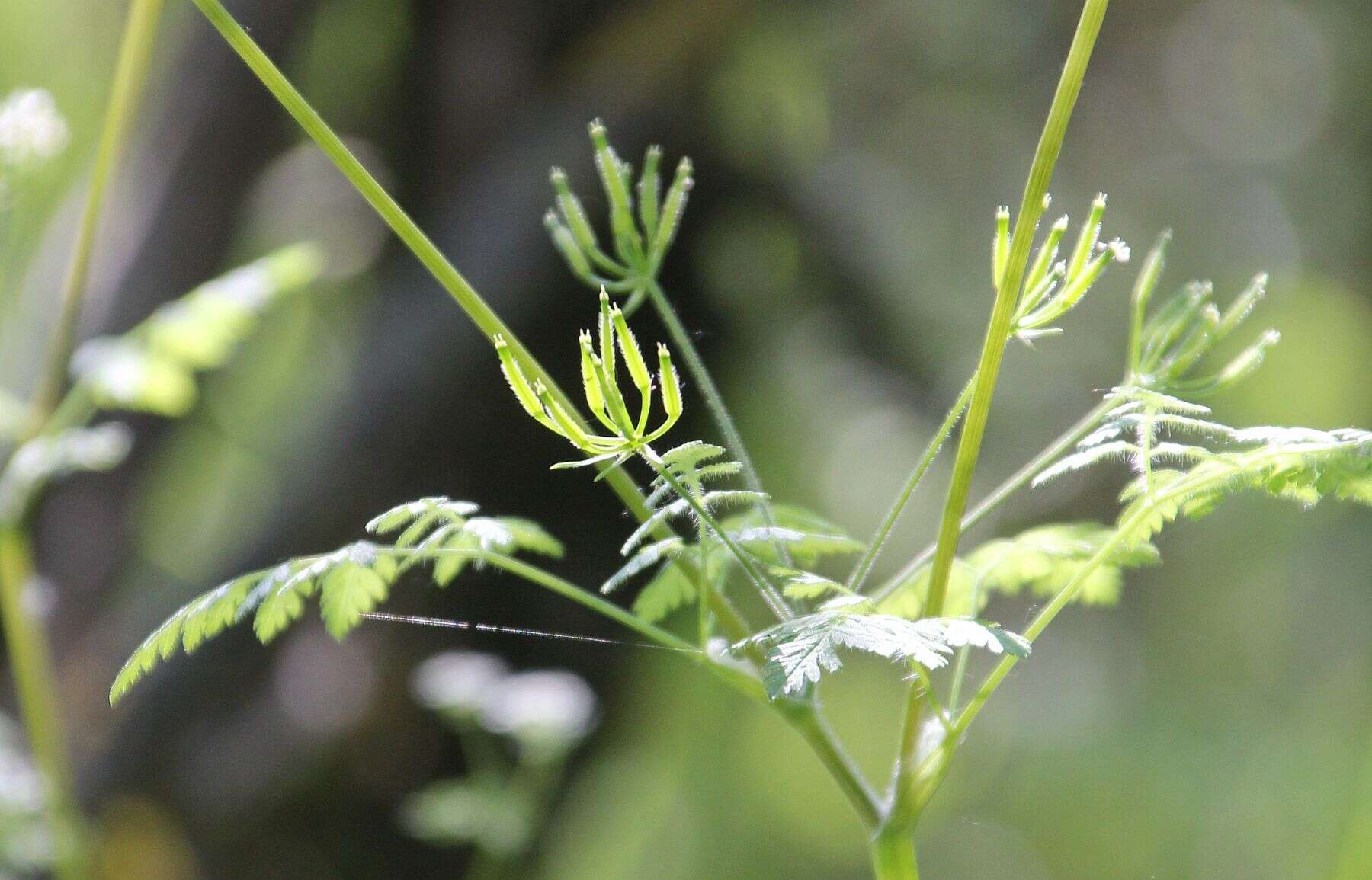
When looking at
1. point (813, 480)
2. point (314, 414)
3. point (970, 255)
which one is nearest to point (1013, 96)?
point (970, 255)

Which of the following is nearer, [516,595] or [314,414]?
[516,595]

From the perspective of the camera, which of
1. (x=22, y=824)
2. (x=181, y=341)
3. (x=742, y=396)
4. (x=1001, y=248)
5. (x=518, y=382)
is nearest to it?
(x=518, y=382)

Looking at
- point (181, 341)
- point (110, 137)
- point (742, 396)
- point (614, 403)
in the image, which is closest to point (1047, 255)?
point (614, 403)

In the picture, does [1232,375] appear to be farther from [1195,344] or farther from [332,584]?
[332,584]

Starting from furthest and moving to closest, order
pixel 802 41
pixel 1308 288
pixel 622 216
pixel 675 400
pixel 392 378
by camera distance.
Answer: pixel 1308 288 < pixel 802 41 < pixel 392 378 < pixel 622 216 < pixel 675 400

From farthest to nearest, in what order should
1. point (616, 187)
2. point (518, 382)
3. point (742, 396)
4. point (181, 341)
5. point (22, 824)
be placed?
point (742, 396) → point (22, 824) → point (181, 341) → point (616, 187) → point (518, 382)

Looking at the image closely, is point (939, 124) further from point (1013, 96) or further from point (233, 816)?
point (233, 816)

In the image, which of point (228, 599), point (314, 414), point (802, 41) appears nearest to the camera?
point (228, 599)
